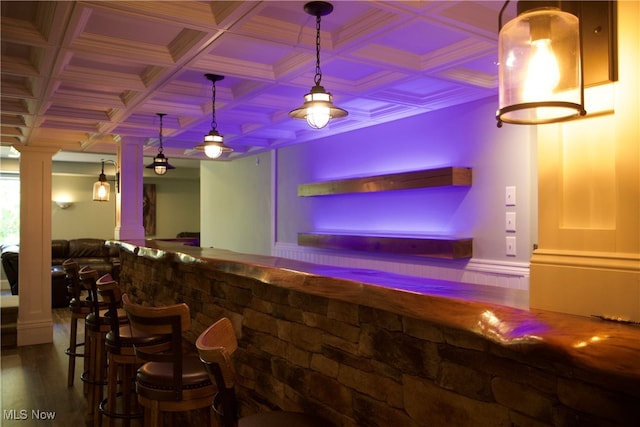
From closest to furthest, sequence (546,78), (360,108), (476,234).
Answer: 1. (546,78)
2. (476,234)
3. (360,108)

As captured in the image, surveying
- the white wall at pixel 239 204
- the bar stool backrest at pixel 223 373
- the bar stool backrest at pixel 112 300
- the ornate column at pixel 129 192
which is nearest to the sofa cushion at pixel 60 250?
the white wall at pixel 239 204

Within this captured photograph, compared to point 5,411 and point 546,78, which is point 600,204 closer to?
point 546,78

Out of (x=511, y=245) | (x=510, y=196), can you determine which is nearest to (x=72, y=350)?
(x=511, y=245)

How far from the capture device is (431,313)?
1.40 meters

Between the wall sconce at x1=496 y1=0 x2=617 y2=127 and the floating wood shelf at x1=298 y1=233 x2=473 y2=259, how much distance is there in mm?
3214

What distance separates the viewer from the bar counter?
1063 mm

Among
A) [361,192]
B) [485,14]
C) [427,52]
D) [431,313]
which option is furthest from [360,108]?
[431,313]

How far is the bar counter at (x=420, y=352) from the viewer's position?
1.06 meters

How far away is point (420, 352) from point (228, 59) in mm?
2714

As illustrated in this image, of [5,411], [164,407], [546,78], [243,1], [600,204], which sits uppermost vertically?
[243,1]

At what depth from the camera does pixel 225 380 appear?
1401mm

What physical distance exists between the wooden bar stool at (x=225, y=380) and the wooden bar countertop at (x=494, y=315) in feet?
1.41

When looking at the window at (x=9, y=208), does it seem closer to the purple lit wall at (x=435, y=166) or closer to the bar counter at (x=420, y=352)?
the purple lit wall at (x=435, y=166)

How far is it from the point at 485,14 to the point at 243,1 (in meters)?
1.37
